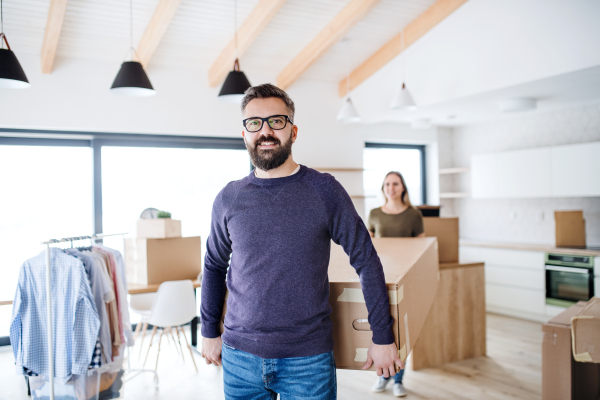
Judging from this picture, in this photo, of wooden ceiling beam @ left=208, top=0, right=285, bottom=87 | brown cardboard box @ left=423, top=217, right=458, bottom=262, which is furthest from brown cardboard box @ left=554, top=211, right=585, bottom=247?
wooden ceiling beam @ left=208, top=0, right=285, bottom=87

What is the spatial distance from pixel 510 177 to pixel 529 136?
2.16 feet

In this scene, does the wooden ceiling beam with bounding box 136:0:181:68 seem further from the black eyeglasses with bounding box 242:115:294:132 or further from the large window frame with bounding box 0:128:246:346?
the black eyeglasses with bounding box 242:115:294:132

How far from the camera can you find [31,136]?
4555mm

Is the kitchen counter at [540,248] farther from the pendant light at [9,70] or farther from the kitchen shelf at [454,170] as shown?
the pendant light at [9,70]

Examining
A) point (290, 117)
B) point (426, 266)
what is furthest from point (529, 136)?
point (290, 117)

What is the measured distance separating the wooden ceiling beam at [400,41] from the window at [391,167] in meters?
1.11

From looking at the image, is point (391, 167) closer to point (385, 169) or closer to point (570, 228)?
point (385, 169)

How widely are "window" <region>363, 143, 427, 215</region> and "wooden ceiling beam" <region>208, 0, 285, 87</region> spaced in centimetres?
237

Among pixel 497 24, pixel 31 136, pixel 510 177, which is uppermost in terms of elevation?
pixel 497 24

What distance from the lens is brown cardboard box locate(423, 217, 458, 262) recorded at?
3674mm

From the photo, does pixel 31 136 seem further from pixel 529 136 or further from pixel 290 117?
pixel 529 136

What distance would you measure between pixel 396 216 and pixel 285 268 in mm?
2445

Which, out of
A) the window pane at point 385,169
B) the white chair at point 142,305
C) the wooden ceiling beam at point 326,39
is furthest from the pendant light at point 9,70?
the window pane at point 385,169

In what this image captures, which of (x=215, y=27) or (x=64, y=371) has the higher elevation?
(x=215, y=27)
